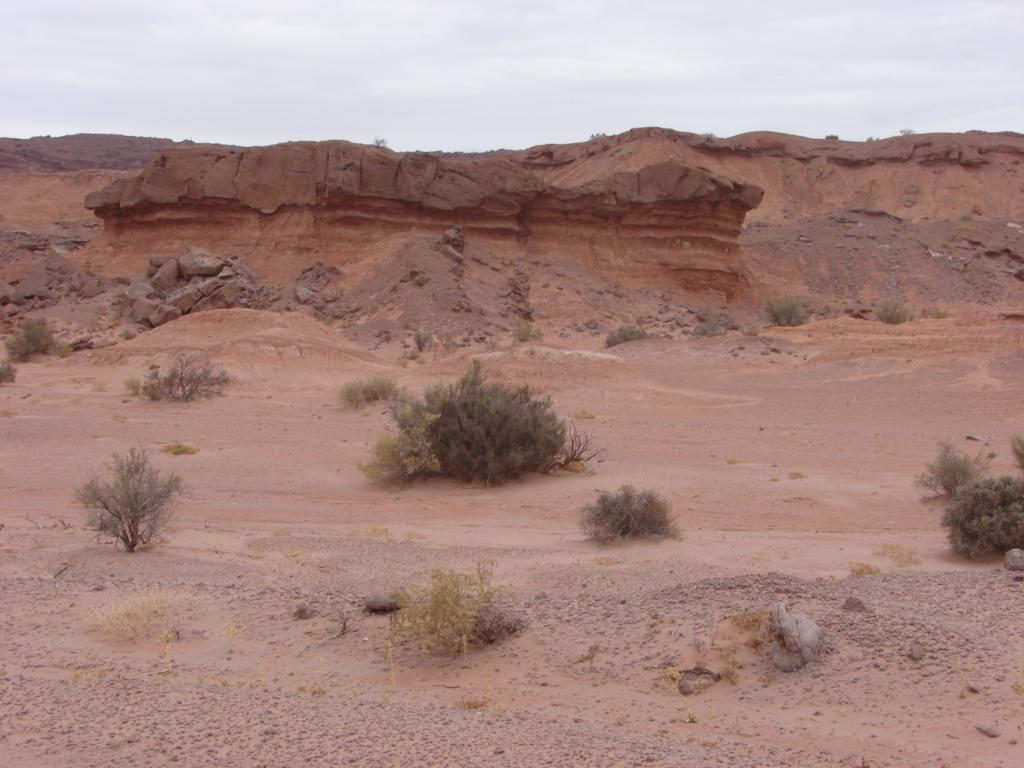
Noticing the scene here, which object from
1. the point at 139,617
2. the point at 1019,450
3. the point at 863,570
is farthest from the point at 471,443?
the point at 139,617

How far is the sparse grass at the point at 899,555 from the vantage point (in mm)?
8156

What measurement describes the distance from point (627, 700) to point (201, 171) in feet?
116

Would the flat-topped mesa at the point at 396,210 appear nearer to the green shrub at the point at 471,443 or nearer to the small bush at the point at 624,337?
the small bush at the point at 624,337

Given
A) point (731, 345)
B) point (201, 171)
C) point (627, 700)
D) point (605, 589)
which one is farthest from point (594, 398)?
point (201, 171)

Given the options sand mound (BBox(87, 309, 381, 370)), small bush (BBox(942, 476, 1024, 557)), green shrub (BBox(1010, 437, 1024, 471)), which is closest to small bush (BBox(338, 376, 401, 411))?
sand mound (BBox(87, 309, 381, 370))

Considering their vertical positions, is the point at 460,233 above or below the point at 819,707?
above

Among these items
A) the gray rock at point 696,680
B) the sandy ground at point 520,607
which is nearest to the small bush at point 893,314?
the sandy ground at point 520,607

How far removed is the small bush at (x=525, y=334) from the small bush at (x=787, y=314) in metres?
9.54

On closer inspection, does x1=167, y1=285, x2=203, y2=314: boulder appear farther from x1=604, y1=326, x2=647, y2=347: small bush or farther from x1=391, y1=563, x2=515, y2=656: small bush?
x1=391, y1=563, x2=515, y2=656: small bush

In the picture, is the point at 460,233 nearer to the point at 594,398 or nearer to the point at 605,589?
the point at 594,398

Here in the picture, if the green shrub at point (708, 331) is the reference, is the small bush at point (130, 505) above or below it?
below

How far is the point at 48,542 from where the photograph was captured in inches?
366

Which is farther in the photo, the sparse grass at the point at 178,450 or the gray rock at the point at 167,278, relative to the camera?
the gray rock at the point at 167,278

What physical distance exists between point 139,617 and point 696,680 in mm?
3488
